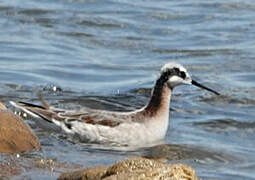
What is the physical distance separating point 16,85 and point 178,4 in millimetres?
7526

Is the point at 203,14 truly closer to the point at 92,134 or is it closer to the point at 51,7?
the point at 51,7

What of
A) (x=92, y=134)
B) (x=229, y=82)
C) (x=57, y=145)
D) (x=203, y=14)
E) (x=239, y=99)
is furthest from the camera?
(x=203, y=14)

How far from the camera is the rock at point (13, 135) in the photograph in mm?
9234

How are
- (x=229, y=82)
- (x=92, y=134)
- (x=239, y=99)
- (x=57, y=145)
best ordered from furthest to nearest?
(x=229, y=82) < (x=239, y=99) < (x=92, y=134) < (x=57, y=145)

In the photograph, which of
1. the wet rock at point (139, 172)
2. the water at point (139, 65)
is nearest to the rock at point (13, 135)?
the water at point (139, 65)

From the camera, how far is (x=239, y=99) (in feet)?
43.9

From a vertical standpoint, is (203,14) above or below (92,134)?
above

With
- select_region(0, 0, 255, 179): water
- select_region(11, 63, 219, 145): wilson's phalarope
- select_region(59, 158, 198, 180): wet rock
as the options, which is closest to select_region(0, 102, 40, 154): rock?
select_region(0, 0, 255, 179): water

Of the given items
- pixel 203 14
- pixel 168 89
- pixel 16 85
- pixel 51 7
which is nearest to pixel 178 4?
pixel 203 14

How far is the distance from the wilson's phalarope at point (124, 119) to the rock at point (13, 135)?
1.88m

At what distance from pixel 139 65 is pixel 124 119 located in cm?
433

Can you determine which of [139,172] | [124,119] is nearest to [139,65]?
[124,119]

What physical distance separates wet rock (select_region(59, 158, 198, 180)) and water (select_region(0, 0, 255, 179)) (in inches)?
45.8

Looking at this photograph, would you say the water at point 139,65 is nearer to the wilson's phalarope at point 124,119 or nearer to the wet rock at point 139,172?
the wilson's phalarope at point 124,119
